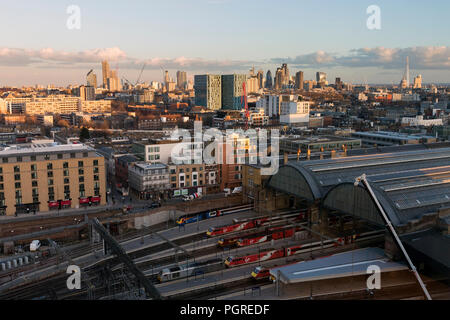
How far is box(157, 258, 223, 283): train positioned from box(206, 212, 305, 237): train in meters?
2.84

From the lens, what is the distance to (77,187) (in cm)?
1936

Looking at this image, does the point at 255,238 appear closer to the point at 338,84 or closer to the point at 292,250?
the point at 292,250

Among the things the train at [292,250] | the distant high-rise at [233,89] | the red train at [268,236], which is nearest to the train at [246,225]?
the red train at [268,236]

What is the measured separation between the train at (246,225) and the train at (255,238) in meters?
0.85

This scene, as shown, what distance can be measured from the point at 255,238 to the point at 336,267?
13.1ft

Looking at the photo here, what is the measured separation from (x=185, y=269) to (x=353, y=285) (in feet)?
15.8

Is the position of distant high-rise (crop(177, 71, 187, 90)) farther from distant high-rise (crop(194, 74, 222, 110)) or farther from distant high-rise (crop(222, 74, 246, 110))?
distant high-rise (crop(222, 74, 246, 110))

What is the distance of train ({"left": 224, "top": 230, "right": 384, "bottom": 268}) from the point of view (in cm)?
1305

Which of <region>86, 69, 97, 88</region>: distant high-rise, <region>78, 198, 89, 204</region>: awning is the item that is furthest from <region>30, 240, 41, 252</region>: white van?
<region>86, 69, 97, 88</region>: distant high-rise

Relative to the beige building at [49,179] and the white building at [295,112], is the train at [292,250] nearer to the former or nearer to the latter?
the beige building at [49,179]

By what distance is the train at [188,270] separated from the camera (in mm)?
12086
